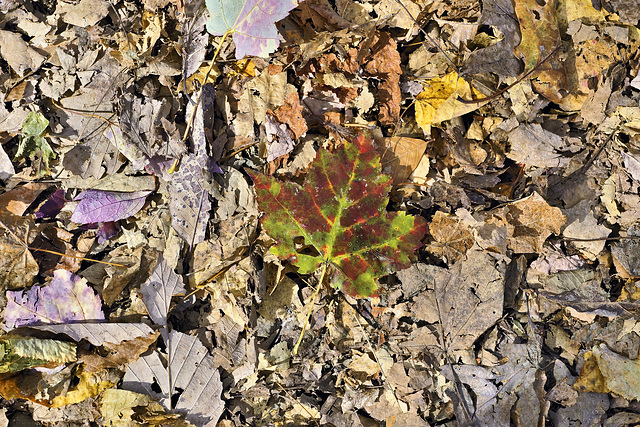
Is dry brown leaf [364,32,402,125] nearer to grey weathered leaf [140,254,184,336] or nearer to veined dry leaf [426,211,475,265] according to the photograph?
veined dry leaf [426,211,475,265]

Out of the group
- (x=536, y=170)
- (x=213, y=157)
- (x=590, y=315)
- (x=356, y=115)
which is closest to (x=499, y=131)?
(x=536, y=170)

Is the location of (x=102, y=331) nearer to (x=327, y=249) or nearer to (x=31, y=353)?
(x=31, y=353)

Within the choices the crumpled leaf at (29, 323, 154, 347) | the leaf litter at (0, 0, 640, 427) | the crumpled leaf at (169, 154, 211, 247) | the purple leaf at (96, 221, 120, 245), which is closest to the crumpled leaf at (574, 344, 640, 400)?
the leaf litter at (0, 0, 640, 427)

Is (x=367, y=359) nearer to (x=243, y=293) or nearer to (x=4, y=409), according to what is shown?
(x=243, y=293)

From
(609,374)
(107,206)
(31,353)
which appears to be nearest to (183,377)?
(31,353)

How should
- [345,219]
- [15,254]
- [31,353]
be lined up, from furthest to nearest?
[15,254], [31,353], [345,219]

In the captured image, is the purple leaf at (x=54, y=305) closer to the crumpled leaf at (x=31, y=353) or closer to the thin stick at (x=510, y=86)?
the crumpled leaf at (x=31, y=353)
